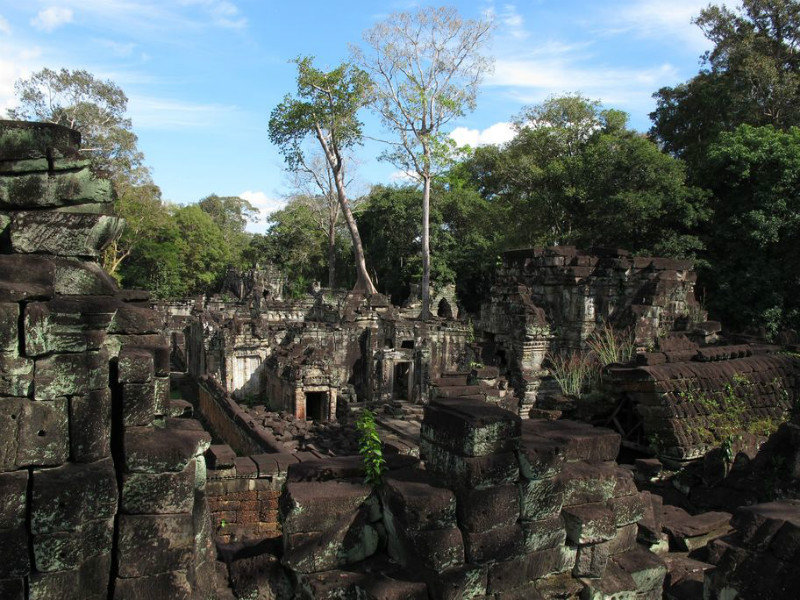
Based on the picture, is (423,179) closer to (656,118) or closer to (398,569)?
(656,118)

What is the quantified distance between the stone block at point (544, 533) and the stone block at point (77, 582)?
2336mm

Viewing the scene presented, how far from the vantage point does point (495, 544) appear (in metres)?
3.57

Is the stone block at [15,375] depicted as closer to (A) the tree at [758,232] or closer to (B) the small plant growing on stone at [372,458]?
(B) the small plant growing on stone at [372,458]

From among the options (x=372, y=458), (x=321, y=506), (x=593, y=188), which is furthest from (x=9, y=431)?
(x=593, y=188)

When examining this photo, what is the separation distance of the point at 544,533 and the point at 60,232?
3320 millimetres

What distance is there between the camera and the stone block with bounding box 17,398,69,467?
2980 millimetres

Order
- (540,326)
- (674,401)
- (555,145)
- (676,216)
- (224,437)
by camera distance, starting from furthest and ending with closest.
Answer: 1. (555,145)
2. (676,216)
3. (540,326)
4. (224,437)
5. (674,401)

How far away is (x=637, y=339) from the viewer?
1444 cm

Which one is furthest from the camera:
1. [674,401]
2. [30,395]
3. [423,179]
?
[423,179]

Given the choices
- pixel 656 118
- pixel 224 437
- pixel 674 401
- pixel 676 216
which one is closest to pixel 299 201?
pixel 656 118

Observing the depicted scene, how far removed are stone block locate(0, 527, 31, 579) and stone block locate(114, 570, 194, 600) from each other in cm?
45

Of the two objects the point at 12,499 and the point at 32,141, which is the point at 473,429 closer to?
the point at 12,499

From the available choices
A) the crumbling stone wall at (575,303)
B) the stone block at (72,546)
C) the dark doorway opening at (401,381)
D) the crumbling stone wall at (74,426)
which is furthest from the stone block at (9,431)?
the dark doorway opening at (401,381)

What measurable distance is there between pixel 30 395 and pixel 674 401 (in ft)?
27.4
